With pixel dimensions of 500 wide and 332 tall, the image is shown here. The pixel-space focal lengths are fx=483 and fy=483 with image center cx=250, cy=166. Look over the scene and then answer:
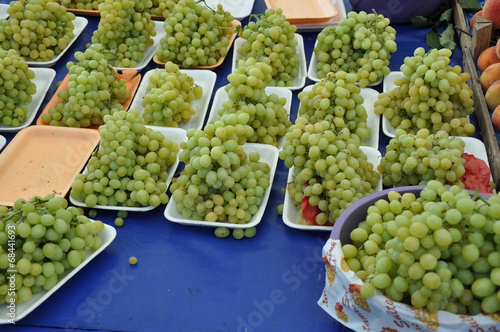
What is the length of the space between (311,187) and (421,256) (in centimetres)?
56

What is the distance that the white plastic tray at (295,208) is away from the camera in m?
1.63

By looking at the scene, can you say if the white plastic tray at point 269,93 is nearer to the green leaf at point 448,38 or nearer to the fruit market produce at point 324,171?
the fruit market produce at point 324,171

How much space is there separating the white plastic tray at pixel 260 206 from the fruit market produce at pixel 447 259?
551mm

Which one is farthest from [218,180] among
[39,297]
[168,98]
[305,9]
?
[305,9]

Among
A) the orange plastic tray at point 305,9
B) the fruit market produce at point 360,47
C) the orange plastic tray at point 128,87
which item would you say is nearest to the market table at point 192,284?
the orange plastic tray at point 128,87

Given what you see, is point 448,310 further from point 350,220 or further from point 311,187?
point 311,187

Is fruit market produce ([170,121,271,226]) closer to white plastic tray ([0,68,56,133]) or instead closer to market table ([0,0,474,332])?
market table ([0,0,474,332])

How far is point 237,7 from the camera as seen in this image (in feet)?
9.32

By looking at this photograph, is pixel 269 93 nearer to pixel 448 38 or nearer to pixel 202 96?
pixel 202 96

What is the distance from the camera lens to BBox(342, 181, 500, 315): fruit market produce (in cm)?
109

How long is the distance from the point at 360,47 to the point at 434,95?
1.60 ft

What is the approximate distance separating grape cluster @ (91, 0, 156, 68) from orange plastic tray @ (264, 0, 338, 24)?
73cm

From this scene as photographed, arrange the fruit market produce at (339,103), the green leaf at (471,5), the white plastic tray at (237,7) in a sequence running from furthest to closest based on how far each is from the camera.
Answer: the white plastic tray at (237,7), the green leaf at (471,5), the fruit market produce at (339,103)

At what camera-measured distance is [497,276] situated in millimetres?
1060
